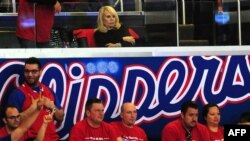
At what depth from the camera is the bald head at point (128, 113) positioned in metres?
9.68

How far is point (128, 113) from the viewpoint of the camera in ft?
31.7

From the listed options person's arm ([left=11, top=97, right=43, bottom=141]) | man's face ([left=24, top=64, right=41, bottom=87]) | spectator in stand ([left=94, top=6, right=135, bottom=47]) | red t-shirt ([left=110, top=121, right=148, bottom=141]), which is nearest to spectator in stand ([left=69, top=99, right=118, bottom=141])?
red t-shirt ([left=110, top=121, right=148, bottom=141])

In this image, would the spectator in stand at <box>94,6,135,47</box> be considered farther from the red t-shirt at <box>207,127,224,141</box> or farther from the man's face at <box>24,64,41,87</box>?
the red t-shirt at <box>207,127,224,141</box>

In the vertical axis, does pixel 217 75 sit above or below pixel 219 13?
below

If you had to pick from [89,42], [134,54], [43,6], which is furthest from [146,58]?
[43,6]

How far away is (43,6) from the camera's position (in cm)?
974

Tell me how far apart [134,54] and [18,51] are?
5.12 feet

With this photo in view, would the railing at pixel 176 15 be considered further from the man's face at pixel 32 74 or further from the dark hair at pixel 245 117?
the dark hair at pixel 245 117

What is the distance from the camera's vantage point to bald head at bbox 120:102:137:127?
31.8 ft

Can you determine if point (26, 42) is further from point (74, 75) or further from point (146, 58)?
point (146, 58)

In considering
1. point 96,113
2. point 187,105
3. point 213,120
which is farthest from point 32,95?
point 213,120

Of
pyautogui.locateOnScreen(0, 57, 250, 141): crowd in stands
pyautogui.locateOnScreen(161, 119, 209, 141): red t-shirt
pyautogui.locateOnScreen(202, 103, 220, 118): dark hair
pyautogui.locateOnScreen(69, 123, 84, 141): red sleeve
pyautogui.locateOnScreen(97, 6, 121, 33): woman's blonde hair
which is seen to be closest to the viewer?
pyautogui.locateOnScreen(0, 57, 250, 141): crowd in stands

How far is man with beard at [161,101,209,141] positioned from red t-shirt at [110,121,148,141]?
30cm

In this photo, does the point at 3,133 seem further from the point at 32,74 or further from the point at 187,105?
the point at 187,105
